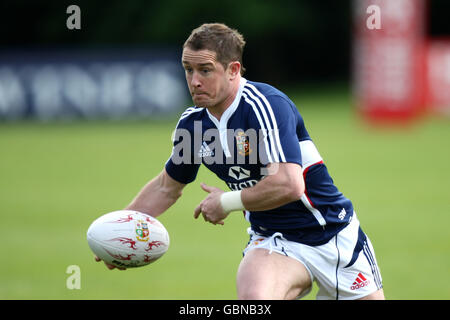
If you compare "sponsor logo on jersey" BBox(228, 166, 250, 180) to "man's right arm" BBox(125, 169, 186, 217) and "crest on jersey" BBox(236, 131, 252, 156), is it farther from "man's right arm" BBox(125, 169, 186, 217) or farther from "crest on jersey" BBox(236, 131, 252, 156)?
"man's right arm" BBox(125, 169, 186, 217)

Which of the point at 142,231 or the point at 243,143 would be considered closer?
the point at 243,143

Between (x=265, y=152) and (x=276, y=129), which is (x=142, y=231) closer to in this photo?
(x=265, y=152)

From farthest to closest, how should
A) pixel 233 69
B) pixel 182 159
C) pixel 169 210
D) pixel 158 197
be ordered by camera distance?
pixel 169 210
pixel 158 197
pixel 182 159
pixel 233 69

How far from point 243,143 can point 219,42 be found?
2.35 feet

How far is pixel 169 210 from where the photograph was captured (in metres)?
13.7

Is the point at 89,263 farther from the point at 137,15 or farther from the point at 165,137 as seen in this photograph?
the point at 137,15

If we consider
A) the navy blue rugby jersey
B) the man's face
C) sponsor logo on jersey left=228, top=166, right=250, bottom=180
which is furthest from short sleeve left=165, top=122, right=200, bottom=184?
the man's face

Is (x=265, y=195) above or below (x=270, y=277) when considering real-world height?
above

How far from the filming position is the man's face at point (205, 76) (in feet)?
16.8

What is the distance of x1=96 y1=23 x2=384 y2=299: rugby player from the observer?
4996mm

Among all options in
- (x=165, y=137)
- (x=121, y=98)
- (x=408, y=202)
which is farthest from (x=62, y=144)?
(x=408, y=202)

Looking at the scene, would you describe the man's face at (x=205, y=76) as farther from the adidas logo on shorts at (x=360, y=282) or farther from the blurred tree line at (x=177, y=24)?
the blurred tree line at (x=177, y=24)

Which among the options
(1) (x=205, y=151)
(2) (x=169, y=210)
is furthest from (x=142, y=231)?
(2) (x=169, y=210)
